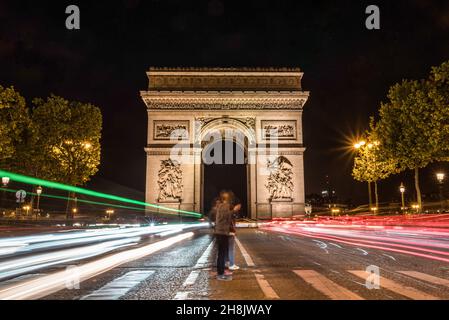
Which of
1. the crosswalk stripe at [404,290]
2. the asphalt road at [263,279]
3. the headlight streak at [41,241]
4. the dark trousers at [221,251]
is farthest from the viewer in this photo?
the headlight streak at [41,241]

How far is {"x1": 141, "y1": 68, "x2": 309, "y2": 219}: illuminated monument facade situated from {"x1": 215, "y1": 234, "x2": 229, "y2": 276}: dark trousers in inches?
1315

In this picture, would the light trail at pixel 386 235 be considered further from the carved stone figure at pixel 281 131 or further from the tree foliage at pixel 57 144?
the tree foliage at pixel 57 144

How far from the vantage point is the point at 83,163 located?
119ft

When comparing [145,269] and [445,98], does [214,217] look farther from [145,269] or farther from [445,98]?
[445,98]

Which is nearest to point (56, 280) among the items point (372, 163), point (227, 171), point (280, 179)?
point (372, 163)

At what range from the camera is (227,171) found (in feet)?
200

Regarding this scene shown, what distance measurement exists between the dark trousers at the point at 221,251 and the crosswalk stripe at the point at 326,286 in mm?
1342

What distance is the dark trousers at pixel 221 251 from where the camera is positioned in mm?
7329

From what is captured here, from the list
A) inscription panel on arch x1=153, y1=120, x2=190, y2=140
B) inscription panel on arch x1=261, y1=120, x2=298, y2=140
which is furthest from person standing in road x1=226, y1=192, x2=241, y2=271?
inscription panel on arch x1=261, y1=120, x2=298, y2=140

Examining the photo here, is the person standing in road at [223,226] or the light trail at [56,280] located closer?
the light trail at [56,280]

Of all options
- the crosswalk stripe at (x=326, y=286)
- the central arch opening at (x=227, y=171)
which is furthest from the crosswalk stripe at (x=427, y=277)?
the central arch opening at (x=227, y=171)

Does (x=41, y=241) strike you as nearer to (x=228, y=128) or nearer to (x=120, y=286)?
(x=120, y=286)

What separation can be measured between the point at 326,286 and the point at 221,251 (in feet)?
6.50
